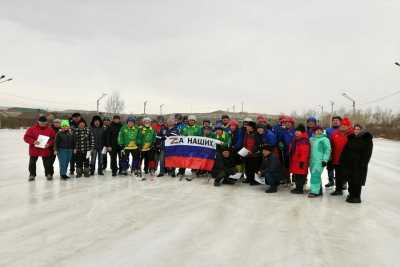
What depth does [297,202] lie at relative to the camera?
21.0ft

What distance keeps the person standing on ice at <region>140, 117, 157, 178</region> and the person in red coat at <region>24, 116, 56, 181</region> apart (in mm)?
2193

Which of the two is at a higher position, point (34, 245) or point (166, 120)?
point (166, 120)

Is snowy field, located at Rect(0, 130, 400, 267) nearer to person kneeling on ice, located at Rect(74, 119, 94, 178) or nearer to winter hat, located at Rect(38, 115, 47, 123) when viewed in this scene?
person kneeling on ice, located at Rect(74, 119, 94, 178)

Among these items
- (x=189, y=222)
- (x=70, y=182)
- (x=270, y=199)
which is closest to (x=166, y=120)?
(x=70, y=182)

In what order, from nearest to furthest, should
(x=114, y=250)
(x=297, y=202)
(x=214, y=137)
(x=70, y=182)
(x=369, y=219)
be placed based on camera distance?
1. (x=114, y=250)
2. (x=369, y=219)
3. (x=297, y=202)
4. (x=70, y=182)
5. (x=214, y=137)

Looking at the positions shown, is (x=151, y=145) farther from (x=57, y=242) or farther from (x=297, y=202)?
(x=57, y=242)

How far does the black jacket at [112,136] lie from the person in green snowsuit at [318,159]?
490 cm

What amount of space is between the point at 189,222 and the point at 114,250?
140 cm

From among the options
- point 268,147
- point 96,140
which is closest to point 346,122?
point 268,147

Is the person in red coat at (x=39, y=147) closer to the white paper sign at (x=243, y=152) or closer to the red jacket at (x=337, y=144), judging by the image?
the white paper sign at (x=243, y=152)

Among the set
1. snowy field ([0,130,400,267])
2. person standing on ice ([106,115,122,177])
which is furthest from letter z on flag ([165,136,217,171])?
person standing on ice ([106,115,122,177])

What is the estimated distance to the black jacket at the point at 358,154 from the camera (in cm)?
658

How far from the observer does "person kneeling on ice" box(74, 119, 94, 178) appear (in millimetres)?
8539

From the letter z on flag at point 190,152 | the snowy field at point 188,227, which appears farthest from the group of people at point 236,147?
the snowy field at point 188,227
